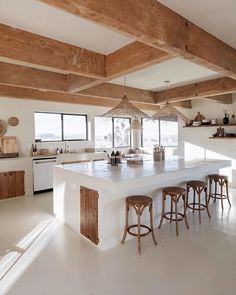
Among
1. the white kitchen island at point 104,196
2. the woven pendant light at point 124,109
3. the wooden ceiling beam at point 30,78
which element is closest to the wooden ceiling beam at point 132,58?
the woven pendant light at point 124,109

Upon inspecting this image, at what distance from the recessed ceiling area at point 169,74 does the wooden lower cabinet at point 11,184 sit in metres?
3.20

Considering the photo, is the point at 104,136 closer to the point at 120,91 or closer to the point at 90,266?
the point at 120,91

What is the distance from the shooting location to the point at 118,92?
4758 millimetres

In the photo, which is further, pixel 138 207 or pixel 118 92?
pixel 118 92

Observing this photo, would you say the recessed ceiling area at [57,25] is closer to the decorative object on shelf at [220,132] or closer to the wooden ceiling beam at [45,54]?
the wooden ceiling beam at [45,54]

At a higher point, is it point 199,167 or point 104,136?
point 104,136

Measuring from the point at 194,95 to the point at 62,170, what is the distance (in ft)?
10.5

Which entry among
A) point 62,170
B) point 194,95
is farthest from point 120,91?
point 62,170

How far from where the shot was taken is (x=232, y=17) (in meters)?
2.05

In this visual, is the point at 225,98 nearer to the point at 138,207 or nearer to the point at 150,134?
the point at 150,134

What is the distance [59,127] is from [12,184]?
208cm

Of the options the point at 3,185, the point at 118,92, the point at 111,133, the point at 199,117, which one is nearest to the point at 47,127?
the point at 3,185

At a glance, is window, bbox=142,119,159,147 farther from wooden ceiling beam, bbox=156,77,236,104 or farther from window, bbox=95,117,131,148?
wooden ceiling beam, bbox=156,77,236,104

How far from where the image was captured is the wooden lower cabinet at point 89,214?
300cm
